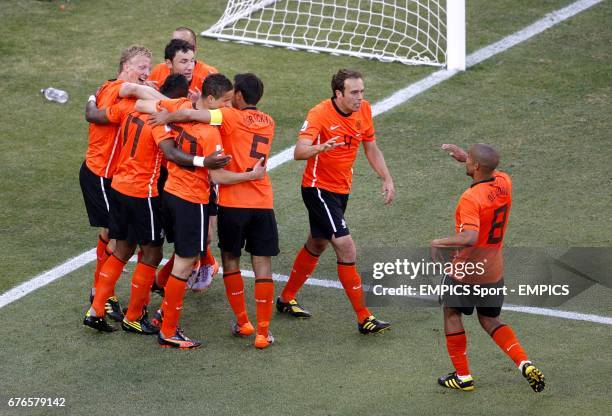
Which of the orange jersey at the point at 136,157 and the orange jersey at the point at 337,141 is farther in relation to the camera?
the orange jersey at the point at 337,141

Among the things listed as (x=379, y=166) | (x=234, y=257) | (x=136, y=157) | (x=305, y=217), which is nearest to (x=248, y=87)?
A: (x=136, y=157)

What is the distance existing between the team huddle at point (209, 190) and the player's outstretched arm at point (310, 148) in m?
0.01

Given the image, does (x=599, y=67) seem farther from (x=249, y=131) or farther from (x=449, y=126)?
(x=249, y=131)

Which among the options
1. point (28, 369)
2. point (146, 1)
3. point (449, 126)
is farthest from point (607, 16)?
point (28, 369)

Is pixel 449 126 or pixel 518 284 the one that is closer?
pixel 518 284

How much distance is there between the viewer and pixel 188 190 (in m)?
8.39

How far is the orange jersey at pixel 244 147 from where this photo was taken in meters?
8.36

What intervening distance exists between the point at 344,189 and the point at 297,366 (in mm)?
1598

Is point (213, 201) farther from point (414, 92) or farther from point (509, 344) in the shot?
point (414, 92)

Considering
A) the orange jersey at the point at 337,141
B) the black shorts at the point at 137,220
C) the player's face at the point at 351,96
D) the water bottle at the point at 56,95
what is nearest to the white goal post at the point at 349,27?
the water bottle at the point at 56,95

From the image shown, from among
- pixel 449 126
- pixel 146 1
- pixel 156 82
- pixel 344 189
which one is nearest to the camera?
pixel 344 189

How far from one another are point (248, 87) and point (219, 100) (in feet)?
0.79

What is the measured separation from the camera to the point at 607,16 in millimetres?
15672

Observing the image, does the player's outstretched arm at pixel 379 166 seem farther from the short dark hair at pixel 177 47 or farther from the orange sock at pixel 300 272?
the short dark hair at pixel 177 47
